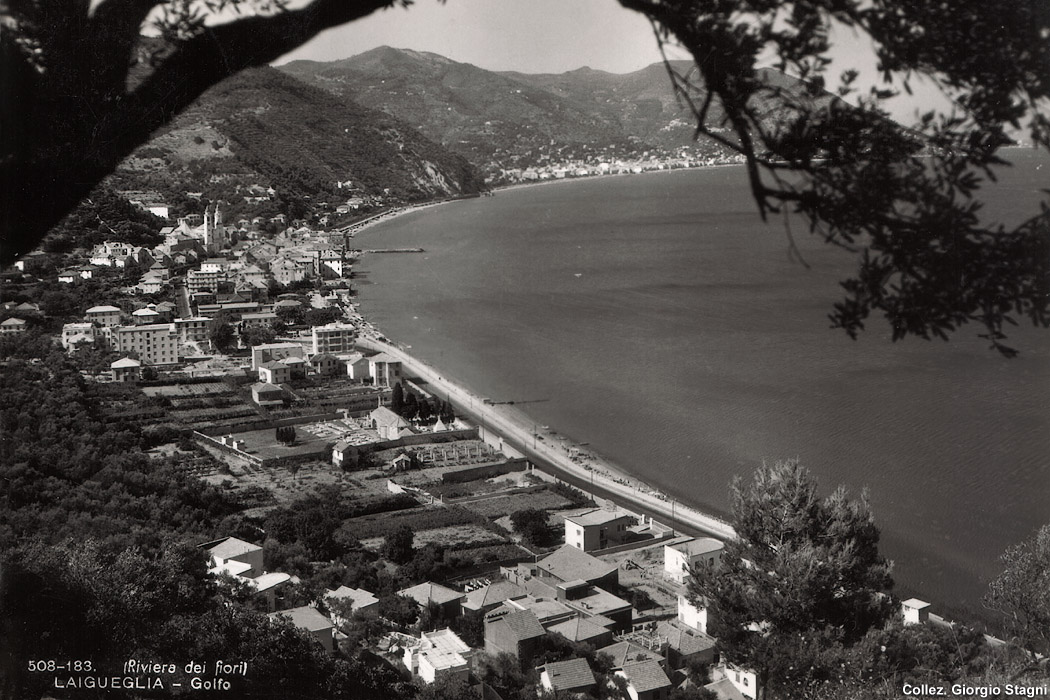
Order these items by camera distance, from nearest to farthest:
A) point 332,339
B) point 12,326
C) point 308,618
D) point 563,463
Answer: point 308,618 < point 563,463 < point 12,326 < point 332,339

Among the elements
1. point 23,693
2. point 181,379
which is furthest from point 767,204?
point 181,379

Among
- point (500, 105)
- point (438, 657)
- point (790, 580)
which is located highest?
point (500, 105)

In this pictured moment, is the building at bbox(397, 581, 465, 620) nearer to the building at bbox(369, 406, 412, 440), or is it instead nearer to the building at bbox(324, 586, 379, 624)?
the building at bbox(324, 586, 379, 624)

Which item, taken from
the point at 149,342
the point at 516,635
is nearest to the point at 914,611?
the point at 516,635

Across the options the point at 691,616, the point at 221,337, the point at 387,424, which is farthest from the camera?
the point at 221,337

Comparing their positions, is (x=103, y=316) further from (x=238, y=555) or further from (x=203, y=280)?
(x=238, y=555)

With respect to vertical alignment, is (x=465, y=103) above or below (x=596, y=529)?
above

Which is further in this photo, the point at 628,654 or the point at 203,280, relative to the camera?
the point at 203,280

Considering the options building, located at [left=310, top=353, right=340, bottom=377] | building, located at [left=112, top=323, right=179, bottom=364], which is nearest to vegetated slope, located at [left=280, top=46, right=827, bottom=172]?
building, located at [left=310, top=353, right=340, bottom=377]
